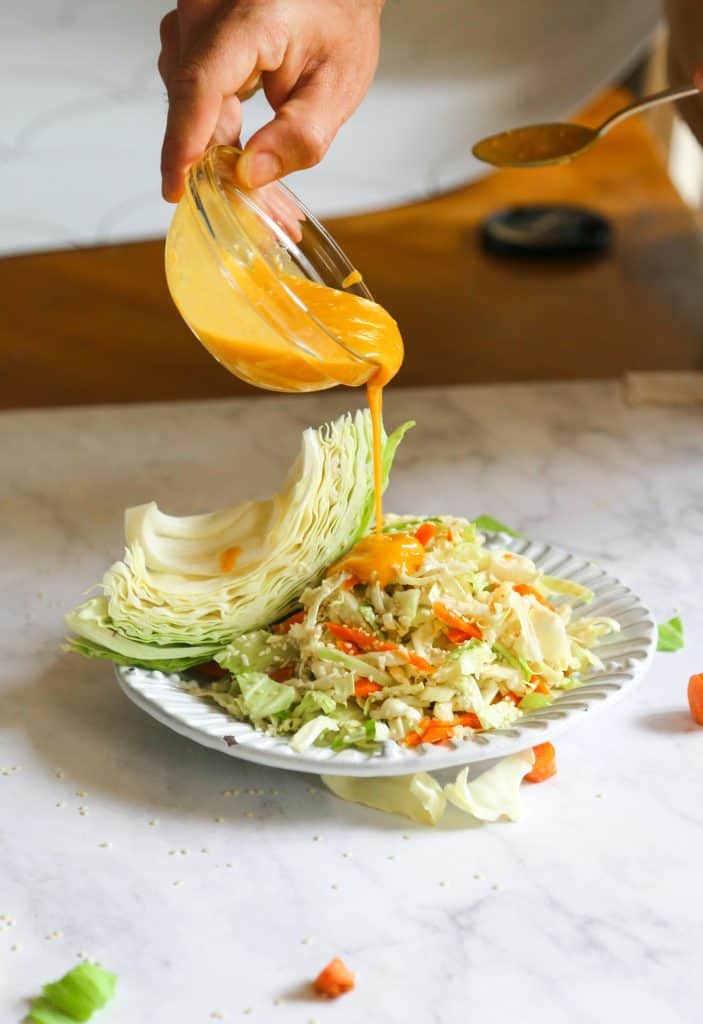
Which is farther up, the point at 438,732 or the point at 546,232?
the point at 438,732

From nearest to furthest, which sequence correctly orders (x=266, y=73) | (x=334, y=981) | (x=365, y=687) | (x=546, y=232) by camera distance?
(x=334, y=981) < (x=365, y=687) < (x=266, y=73) < (x=546, y=232)

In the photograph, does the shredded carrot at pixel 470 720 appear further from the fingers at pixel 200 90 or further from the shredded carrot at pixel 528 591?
the fingers at pixel 200 90

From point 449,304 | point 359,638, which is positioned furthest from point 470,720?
point 449,304

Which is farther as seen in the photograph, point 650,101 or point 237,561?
point 650,101

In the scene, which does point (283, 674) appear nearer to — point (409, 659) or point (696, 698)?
point (409, 659)

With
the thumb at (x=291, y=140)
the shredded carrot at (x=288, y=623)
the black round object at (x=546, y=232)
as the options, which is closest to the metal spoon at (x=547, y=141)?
the thumb at (x=291, y=140)

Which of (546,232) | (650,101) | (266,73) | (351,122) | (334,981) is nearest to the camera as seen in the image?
(334,981)

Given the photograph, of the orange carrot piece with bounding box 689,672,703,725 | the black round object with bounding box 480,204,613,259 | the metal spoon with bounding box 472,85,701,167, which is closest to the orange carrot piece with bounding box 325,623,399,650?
the orange carrot piece with bounding box 689,672,703,725
